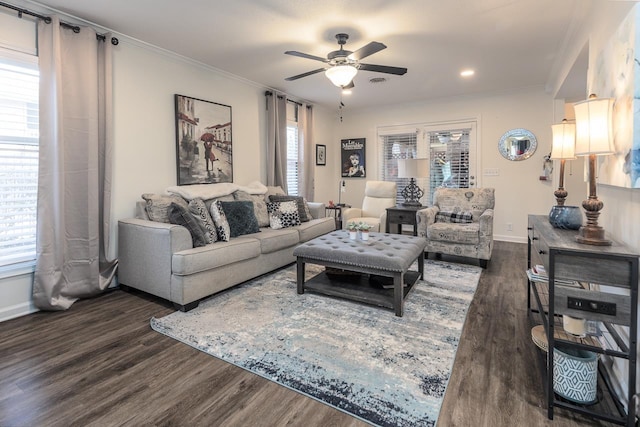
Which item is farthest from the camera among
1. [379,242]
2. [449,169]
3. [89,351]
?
[449,169]

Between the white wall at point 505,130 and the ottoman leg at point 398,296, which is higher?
the white wall at point 505,130

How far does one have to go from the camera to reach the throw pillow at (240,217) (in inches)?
141

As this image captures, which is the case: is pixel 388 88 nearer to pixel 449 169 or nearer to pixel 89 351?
pixel 449 169

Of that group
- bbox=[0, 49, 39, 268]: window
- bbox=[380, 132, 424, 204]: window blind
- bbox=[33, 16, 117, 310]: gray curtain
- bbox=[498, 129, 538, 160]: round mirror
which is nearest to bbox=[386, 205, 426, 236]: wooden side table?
bbox=[380, 132, 424, 204]: window blind

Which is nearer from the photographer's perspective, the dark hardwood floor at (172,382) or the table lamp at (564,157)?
the dark hardwood floor at (172,382)

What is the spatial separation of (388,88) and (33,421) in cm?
539

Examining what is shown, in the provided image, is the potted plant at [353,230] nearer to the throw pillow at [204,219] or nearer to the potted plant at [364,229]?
the potted plant at [364,229]

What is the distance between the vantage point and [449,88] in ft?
17.6

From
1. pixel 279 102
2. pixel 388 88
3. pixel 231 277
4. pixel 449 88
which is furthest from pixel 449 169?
pixel 231 277

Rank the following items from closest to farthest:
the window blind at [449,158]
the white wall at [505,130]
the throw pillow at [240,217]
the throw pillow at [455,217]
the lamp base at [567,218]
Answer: the lamp base at [567,218] < the throw pillow at [240,217] < the throw pillow at [455,217] < the white wall at [505,130] < the window blind at [449,158]

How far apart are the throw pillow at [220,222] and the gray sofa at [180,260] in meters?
0.09

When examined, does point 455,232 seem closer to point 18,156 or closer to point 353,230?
point 353,230

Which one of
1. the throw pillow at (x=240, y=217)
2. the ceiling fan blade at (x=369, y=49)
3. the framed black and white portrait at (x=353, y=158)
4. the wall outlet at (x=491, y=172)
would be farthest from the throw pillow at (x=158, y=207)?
the wall outlet at (x=491, y=172)

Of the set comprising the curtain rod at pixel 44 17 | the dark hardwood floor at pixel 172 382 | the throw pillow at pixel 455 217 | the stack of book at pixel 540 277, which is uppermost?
the curtain rod at pixel 44 17
